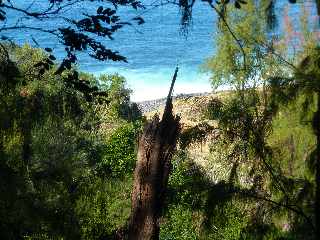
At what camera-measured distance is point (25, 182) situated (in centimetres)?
1194

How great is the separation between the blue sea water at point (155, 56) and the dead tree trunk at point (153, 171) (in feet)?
121

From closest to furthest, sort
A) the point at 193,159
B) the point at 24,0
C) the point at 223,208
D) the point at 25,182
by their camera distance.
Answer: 1. the point at 223,208
2. the point at 25,182
3. the point at 193,159
4. the point at 24,0

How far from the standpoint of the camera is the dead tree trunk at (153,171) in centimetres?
401

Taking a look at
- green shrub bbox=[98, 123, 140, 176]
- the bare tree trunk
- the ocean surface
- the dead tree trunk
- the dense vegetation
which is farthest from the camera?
the ocean surface

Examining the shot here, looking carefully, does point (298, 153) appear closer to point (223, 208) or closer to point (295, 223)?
point (295, 223)

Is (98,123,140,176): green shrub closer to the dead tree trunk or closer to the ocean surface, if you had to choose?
the dead tree trunk

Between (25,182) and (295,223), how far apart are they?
777 cm

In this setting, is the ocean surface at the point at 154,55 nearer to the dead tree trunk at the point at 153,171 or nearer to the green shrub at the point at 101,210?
the green shrub at the point at 101,210

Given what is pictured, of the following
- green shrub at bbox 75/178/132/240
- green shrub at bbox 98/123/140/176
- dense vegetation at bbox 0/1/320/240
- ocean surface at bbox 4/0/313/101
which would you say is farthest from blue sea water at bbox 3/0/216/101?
green shrub at bbox 75/178/132/240

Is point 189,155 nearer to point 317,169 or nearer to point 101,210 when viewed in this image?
point 101,210


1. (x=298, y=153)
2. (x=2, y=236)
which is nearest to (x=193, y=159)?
(x=2, y=236)

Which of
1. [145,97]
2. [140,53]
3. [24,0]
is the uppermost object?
[24,0]

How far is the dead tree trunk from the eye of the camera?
4012 millimetres

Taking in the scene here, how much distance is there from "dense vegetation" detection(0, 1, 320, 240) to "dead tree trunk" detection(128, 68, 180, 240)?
1.68ft
